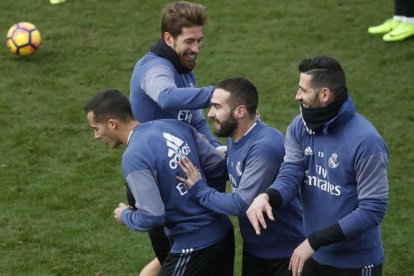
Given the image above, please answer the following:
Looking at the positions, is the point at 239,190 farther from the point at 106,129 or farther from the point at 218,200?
the point at 106,129

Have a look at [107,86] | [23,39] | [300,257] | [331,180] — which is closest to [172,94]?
[331,180]

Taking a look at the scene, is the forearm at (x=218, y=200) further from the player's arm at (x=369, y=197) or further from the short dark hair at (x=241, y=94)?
the player's arm at (x=369, y=197)

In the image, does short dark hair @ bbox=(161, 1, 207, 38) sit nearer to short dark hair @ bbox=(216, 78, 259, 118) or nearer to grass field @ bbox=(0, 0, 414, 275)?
short dark hair @ bbox=(216, 78, 259, 118)

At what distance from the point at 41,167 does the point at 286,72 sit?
12.9 ft

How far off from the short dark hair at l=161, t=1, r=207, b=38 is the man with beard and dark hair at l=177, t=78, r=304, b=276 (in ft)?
2.41

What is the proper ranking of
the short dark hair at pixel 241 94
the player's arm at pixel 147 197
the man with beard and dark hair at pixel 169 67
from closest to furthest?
the player's arm at pixel 147 197 → the short dark hair at pixel 241 94 → the man with beard and dark hair at pixel 169 67

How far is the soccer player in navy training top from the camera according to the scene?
519 cm

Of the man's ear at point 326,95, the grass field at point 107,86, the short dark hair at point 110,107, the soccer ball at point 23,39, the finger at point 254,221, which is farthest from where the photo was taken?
the soccer ball at point 23,39

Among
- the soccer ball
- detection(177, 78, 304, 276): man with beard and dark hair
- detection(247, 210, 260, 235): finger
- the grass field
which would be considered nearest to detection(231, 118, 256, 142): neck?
detection(177, 78, 304, 276): man with beard and dark hair

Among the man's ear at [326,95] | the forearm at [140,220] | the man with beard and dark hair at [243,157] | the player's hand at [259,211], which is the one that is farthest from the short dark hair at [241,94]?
the forearm at [140,220]

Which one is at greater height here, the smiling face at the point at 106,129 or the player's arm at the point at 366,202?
the smiling face at the point at 106,129

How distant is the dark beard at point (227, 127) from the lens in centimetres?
530

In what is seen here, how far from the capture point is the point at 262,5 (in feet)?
45.1

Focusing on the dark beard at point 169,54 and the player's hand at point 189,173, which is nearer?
the player's hand at point 189,173
